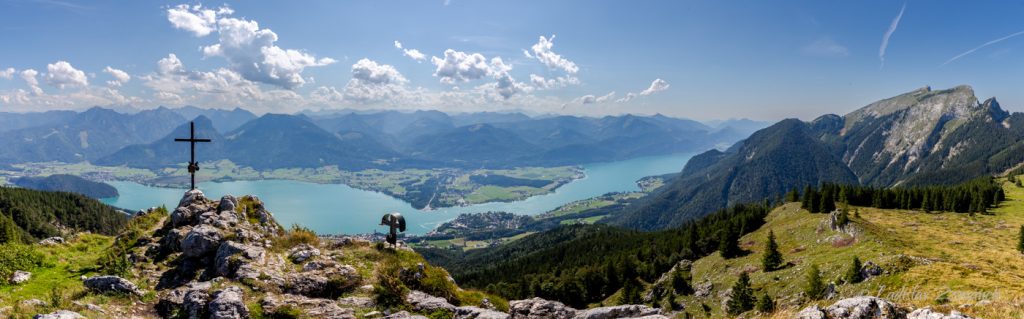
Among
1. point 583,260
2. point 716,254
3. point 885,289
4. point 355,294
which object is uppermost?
point 355,294

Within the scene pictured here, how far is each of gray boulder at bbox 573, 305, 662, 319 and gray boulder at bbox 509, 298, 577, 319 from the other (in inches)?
26.1

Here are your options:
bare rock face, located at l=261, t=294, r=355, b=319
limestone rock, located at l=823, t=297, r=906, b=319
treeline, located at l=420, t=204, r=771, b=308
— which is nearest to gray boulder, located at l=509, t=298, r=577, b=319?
bare rock face, located at l=261, t=294, r=355, b=319

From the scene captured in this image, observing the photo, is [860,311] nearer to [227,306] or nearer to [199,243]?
[227,306]

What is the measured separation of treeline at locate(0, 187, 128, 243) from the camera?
105 meters

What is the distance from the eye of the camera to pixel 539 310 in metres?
15.1

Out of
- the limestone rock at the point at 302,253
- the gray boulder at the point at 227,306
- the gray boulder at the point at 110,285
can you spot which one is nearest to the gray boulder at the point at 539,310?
the gray boulder at the point at 227,306

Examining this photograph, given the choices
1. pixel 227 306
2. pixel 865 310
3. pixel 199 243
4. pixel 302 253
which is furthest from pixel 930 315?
pixel 199 243

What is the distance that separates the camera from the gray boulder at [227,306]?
13.2 m

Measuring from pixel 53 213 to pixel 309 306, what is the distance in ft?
512

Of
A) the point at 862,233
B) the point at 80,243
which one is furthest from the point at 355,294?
the point at 862,233

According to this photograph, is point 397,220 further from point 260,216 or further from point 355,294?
point 260,216

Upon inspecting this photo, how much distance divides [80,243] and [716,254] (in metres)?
79.1

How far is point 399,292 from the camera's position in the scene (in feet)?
53.1

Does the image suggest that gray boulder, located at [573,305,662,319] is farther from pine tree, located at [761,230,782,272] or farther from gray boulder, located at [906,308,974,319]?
pine tree, located at [761,230,782,272]
